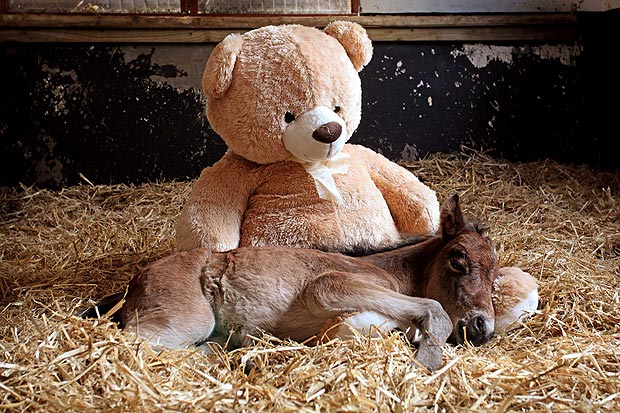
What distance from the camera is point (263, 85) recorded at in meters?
2.84

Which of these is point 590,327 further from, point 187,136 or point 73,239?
point 187,136

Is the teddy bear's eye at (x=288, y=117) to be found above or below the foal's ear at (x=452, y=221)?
above

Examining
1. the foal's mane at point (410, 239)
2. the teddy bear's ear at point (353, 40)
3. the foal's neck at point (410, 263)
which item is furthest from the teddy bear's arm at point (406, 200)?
the teddy bear's ear at point (353, 40)

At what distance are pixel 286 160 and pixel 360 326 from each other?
0.85 metres

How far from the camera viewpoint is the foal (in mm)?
2443

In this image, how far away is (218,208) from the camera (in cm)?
286

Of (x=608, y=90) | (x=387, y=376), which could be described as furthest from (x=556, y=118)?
(x=387, y=376)

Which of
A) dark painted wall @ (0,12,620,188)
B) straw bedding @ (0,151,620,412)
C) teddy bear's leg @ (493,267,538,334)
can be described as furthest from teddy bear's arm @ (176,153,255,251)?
dark painted wall @ (0,12,620,188)

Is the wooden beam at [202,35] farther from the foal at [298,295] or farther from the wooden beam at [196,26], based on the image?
the foal at [298,295]

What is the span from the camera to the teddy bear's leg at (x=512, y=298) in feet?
8.95

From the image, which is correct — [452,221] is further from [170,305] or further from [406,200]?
[170,305]

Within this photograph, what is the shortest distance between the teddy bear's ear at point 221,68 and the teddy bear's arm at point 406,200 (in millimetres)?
724

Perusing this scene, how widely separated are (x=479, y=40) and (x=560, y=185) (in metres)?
1.34

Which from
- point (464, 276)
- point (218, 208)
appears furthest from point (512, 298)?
point (218, 208)
